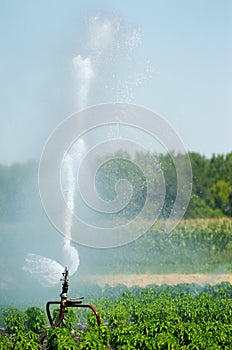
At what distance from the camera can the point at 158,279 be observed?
52.9 feet

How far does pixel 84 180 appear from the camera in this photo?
47.0 feet

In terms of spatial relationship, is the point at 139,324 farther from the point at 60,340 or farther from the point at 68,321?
the point at 60,340

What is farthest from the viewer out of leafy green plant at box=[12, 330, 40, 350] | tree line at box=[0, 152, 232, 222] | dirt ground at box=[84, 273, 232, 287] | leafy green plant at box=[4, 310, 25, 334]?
tree line at box=[0, 152, 232, 222]

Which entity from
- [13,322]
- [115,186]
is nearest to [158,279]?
[115,186]

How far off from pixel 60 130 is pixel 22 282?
324 centimetres

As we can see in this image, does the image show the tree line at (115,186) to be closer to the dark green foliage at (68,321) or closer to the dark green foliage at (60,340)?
the dark green foliage at (68,321)

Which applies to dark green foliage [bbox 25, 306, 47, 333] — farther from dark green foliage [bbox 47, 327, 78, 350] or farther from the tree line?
the tree line

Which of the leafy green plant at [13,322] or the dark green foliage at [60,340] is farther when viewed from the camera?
the leafy green plant at [13,322]

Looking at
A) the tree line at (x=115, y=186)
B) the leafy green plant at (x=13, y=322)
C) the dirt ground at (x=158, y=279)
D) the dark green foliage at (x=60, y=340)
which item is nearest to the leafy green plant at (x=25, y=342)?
the dark green foliage at (x=60, y=340)

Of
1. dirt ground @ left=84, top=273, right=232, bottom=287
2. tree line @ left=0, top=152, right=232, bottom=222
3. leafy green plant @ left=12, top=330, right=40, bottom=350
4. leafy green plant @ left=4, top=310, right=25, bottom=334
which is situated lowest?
leafy green plant @ left=12, top=330, right=40, bottom=350

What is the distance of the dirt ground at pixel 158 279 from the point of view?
50.5ft

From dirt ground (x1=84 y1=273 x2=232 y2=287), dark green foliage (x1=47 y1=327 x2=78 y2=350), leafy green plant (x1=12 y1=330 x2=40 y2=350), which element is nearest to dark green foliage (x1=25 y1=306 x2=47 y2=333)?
leafy green plant (x1=12 y1=330 x2=40 y2=350)

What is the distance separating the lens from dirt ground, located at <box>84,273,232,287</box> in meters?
15.4

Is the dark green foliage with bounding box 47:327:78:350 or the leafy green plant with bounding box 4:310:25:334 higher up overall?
the leafy green plant with bounding box 4:310:25:334
